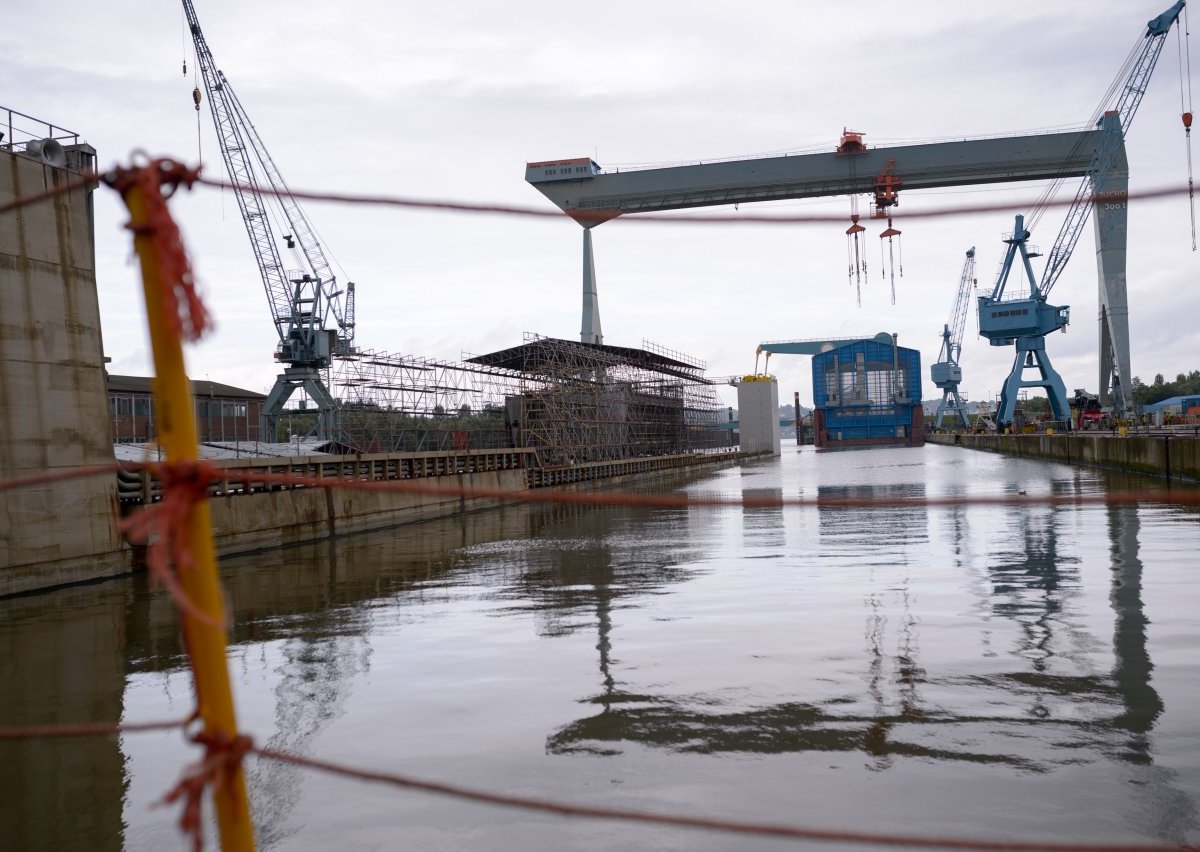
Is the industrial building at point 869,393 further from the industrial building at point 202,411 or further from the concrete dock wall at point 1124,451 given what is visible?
the industrial building at point 202,411

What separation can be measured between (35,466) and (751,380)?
3388 inches

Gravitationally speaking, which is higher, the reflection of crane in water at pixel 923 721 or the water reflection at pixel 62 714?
the water reflection at pixel 62 714

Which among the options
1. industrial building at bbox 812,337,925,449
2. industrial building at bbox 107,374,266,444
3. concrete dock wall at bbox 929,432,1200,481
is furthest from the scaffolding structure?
industrial building at bbox 812,337,925,449

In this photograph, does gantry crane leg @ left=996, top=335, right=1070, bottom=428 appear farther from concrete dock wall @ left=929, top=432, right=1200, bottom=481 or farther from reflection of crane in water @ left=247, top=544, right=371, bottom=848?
reflection of crane in water @ left=247, top=544, right=371, bottom=848

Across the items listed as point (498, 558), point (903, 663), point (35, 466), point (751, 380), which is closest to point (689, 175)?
point (751, 380)

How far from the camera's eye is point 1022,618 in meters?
11.3

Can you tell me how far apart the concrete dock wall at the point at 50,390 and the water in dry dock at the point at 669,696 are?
0.86 m

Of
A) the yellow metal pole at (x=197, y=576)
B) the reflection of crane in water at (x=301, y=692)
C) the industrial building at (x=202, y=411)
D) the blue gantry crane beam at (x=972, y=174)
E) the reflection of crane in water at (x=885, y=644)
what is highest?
the blue gantry crane beam at (x=972, y=174)

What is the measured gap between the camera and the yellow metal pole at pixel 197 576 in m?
2.33

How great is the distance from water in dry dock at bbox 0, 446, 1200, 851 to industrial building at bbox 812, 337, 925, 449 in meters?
89.2

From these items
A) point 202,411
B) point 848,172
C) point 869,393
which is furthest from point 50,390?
point 869,393

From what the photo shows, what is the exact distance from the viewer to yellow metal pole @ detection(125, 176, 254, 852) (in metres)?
2.33

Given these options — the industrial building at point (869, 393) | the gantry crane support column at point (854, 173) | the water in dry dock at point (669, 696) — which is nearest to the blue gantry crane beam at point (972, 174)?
the gantry crane support column at point (854, 173)

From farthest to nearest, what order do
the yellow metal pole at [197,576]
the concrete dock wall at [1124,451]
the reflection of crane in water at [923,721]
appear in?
the concrete dock wall at [1124,451] → the reflection of crane in water at [923,721] → the yellow metal pole at [197,576]
